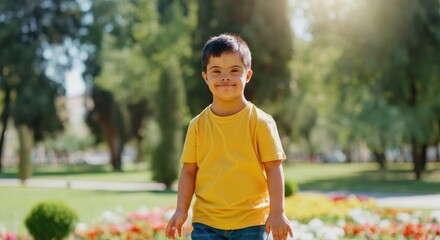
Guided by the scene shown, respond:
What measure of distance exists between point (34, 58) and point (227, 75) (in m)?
35.9

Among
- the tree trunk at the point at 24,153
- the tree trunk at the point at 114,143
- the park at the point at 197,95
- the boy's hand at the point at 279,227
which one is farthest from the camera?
the tree trunk at the point at 114,143

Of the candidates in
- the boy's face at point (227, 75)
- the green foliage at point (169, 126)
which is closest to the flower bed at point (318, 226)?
the boy's face at point (227, 75)

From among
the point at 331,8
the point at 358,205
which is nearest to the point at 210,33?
the point at 331,8

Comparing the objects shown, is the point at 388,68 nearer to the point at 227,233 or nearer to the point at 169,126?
the point at 169,126

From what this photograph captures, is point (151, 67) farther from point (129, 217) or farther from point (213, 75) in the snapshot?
point (213, 75)

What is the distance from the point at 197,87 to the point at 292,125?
1580 centimetres

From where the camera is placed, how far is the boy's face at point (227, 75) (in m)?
2.87

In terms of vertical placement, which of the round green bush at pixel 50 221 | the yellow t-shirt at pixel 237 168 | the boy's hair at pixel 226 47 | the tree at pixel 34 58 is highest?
the tree at pixel 34 58

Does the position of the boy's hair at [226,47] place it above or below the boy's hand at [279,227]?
above

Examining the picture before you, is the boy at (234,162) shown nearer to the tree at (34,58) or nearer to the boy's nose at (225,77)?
the boy's nose at (225,77)

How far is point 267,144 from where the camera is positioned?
2865 millimetres

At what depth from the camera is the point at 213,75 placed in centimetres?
291

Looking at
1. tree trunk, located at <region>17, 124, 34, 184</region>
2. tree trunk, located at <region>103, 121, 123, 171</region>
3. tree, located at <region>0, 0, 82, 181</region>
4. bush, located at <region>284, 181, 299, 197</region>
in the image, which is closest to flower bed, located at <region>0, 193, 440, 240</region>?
bush, located at <region>284, 181, 299, 197</region>

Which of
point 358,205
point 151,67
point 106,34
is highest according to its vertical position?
point 106,34
